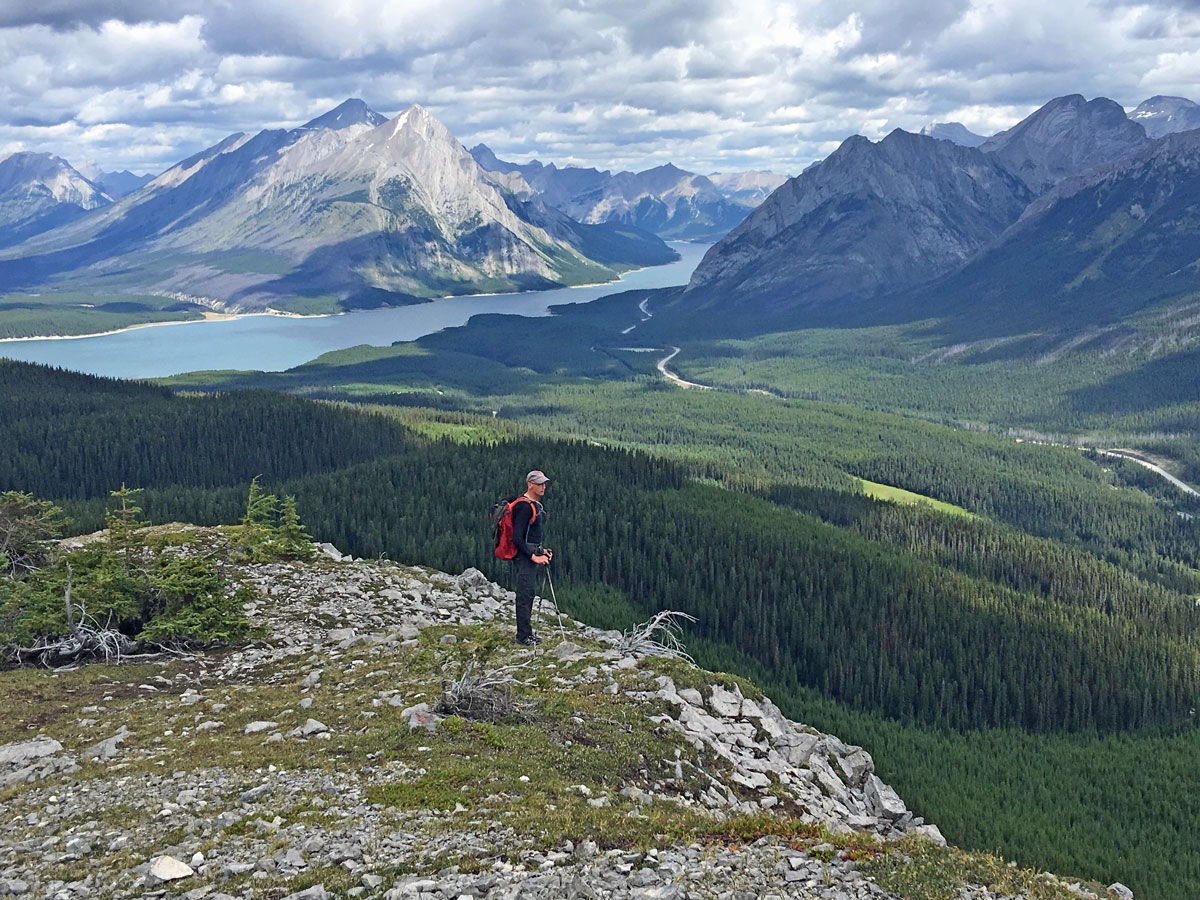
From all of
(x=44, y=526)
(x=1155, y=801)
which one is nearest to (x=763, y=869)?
(x=44, y=526)

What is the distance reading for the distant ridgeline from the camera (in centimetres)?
8331

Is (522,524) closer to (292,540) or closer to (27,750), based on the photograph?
(27,750)

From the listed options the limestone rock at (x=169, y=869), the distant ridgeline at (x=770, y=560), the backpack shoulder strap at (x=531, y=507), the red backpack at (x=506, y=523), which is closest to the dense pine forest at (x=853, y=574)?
the distant ridgeline at (x=770, y=560)

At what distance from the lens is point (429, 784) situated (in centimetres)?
2359

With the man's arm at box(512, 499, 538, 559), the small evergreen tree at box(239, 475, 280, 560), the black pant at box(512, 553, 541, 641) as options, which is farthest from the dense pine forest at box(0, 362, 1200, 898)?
the man's arm at box(512, 499, 538, 559)

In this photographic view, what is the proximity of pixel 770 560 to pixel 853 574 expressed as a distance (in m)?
8.48

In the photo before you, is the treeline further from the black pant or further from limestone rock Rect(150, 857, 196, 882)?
limestone rock Rect(150, 857, 196, 882)

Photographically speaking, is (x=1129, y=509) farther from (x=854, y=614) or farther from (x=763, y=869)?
(x=763, y=869)

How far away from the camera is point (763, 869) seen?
822 inches

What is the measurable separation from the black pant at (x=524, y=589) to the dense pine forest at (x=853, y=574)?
29.2 m

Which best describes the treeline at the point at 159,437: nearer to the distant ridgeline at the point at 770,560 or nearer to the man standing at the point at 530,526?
the distant ridgeline at the point at 770,560

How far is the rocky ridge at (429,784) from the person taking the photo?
64.8 feet

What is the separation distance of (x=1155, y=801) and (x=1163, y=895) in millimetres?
Answer: 15408

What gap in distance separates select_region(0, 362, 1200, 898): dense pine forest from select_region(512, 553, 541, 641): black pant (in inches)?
1149
